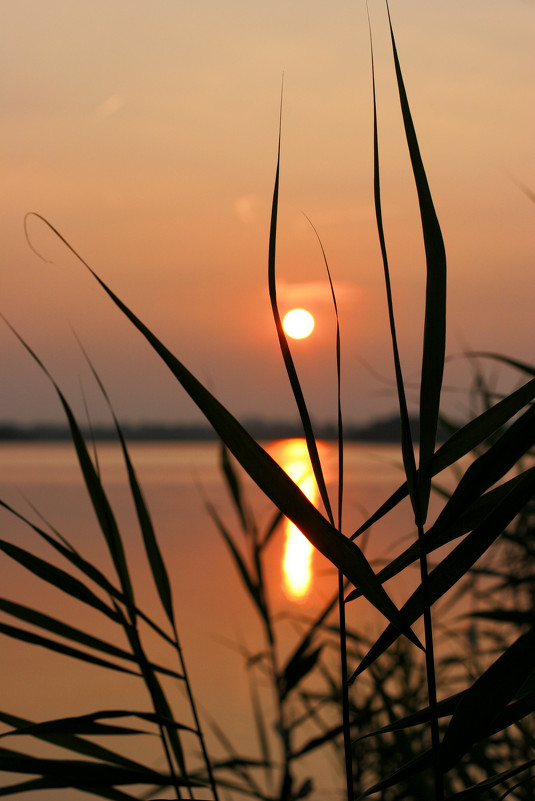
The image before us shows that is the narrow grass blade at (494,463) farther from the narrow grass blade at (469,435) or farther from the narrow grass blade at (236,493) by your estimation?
the narrow grass blade at (236,493)

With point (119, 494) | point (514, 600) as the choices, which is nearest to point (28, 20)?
point (514, 600)

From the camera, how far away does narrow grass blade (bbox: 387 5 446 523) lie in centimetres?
39

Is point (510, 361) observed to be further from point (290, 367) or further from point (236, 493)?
point (236, 493)

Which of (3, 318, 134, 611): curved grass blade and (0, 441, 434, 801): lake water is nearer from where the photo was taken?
(3, 318, 134, 611): curved grass blade

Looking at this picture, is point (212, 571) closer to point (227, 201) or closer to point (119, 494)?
point (227, 201)

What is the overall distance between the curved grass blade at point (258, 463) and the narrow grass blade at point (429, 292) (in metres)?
0.05

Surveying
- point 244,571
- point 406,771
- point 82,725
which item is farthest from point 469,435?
point 244,571

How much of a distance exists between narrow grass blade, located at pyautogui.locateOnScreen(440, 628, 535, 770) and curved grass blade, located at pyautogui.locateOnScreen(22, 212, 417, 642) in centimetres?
4

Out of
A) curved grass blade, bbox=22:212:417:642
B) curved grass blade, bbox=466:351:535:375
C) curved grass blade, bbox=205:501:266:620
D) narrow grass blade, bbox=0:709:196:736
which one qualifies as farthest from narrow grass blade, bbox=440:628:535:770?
curved grass blade, bbox=205:501:266:620

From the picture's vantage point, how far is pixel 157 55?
33.9 inches

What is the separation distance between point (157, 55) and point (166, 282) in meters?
0.62

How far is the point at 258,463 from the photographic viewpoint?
389 millimetres

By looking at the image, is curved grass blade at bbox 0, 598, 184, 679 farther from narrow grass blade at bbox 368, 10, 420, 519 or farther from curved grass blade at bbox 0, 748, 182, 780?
narrow grass blade at bbox 368, 10, 420, 519

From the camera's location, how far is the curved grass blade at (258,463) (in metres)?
0.38
